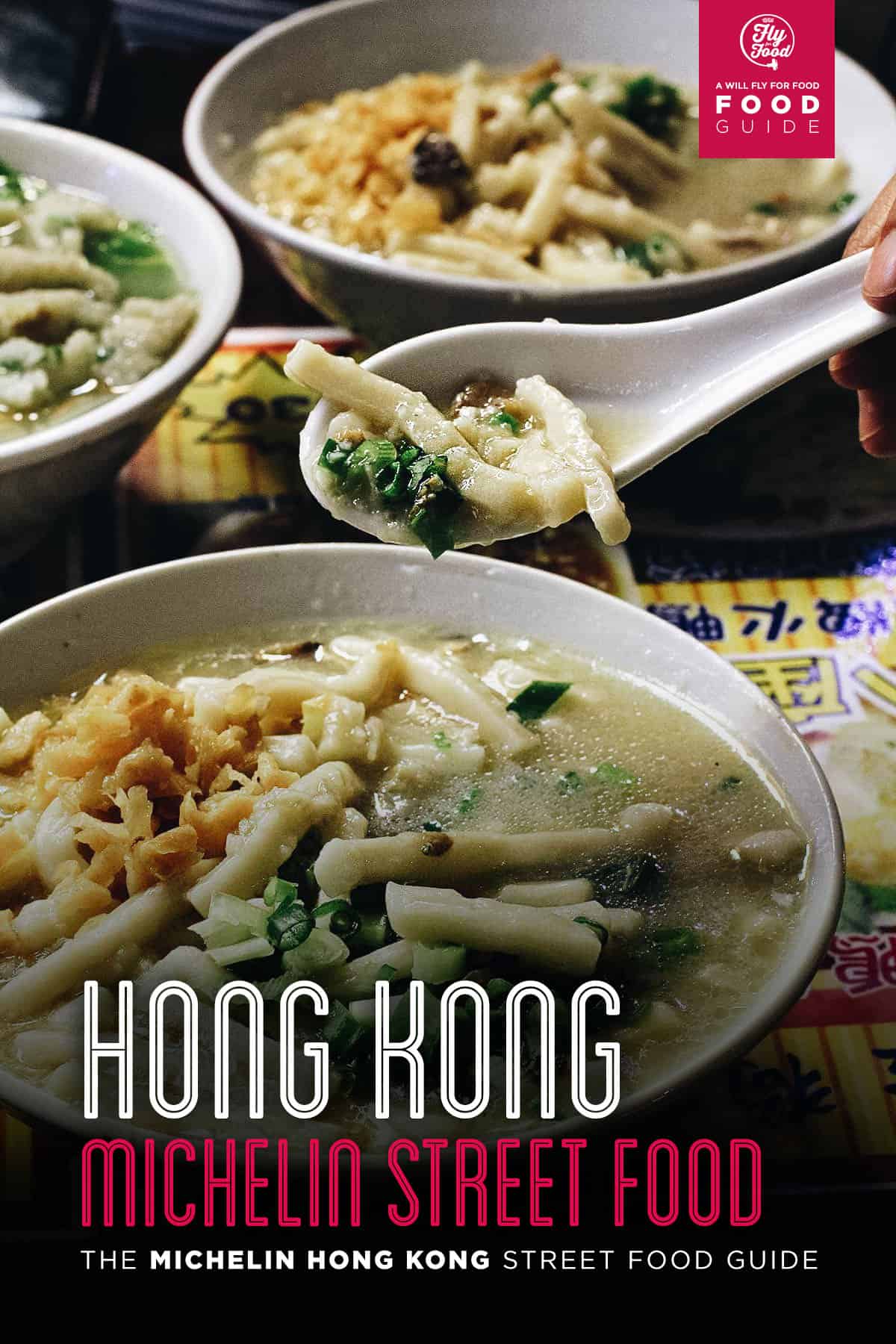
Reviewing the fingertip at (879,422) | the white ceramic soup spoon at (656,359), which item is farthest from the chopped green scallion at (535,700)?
the fingertip at (879,422)

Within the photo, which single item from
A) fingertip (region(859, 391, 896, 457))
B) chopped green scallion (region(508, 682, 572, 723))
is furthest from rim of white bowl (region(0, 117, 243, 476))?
fingertip (region(859, 391, 896, 457))

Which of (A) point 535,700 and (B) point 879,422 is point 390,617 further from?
(B) point 879,422

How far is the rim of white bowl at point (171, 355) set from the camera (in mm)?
2074

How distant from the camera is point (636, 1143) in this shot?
1477mm

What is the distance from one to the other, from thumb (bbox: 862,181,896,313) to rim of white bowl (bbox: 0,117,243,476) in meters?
1.14

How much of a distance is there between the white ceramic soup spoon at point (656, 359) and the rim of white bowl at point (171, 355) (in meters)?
0.63

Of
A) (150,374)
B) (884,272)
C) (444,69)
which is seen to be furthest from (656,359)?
(444,69)

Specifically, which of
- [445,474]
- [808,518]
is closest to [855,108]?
[808,518]

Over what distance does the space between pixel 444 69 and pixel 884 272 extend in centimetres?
224

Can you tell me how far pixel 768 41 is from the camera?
290 centimetres

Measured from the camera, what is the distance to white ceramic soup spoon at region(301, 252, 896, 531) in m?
1.65

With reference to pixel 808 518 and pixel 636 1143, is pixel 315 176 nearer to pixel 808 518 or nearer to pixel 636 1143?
pixel 808 518

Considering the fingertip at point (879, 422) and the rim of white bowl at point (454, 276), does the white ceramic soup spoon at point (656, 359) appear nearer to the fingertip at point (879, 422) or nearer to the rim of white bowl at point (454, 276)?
the fingertip at point (879, 422)

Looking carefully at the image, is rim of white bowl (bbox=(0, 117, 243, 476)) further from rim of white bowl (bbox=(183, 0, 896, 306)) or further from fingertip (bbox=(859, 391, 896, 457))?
fingertip (bbox=(859, 391, 896, 457))
